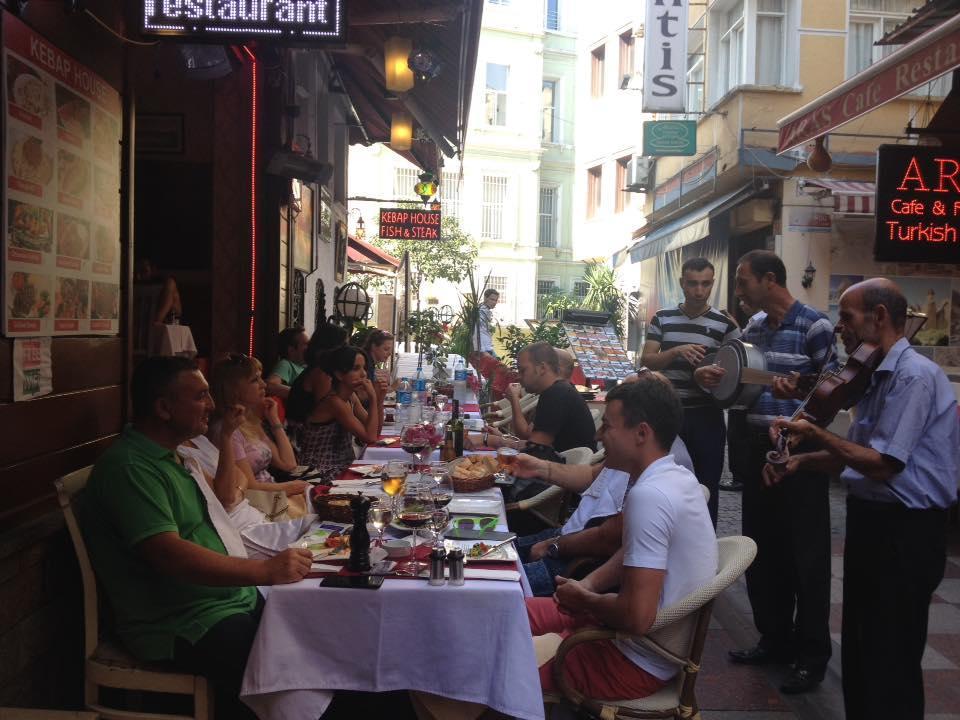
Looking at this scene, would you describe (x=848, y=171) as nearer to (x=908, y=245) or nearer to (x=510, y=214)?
→ (x=908, y=245)

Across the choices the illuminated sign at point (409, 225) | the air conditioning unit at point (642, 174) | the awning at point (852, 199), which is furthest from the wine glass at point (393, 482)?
the air conditioning unit at point (642, 174)

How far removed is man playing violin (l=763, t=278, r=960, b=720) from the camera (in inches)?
124

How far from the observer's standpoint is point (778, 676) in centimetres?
419

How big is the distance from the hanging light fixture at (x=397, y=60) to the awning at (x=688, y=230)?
290 inches

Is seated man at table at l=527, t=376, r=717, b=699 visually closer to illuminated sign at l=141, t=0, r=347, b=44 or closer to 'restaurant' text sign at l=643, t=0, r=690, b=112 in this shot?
illuminated sign at l=141, t=0, r=347, b=44

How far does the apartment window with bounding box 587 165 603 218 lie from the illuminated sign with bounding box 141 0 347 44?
24.8m

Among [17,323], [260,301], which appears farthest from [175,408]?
[260,301]

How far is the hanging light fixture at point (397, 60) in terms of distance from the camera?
23.1ft

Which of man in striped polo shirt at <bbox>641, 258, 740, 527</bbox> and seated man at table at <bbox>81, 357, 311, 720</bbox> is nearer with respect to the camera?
seated man at table at <bbox>81, 357, 311, 720</bbox>

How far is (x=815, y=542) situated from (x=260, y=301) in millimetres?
5151

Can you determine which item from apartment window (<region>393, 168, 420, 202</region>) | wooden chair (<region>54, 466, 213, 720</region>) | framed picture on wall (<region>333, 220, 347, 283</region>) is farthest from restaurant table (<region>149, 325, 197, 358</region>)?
apartment window (<region>393, 168, 420, 202</region>)

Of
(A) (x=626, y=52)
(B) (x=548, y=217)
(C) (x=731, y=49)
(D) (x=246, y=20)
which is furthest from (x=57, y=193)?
(B) (x=548, y=217)

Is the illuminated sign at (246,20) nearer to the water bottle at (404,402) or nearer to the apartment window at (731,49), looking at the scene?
the water bottle at (404,402)

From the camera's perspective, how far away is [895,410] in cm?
315
